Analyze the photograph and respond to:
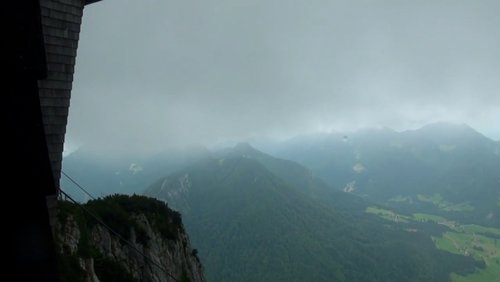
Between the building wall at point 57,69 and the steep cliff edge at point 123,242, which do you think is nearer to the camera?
the building wall at point 57,69

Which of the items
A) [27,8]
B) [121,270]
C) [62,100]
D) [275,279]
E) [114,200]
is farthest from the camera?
[275,279]

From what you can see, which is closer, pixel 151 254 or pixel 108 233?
pixel 108 233

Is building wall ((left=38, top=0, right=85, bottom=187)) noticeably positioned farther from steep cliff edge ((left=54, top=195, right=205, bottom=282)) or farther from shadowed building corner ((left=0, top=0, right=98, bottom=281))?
shadowed building corner ((left=0, top=0, right=98, bottom=281))

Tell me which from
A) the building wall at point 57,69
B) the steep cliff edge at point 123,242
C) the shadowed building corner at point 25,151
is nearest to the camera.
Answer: the shadowed building corner at point 25,151

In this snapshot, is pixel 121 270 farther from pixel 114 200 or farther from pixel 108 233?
pixel 114 200

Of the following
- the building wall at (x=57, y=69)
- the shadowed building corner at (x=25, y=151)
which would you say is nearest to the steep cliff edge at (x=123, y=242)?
the building wall at (x=57, y=69)

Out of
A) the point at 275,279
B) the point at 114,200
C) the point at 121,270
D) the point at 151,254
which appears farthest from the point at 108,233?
the point at 275,279

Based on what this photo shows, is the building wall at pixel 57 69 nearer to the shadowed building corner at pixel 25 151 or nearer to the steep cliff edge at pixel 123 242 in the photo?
the steep cliff edge at pixel 123 242

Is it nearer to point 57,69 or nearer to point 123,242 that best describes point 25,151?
point 57,69
